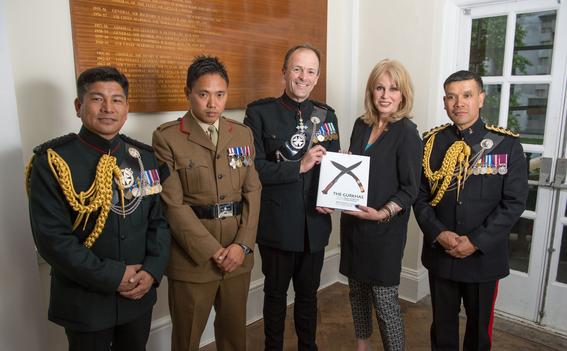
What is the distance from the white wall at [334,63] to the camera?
1.58 metres

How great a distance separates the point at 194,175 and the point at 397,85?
899mm

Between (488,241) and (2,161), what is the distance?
6.02 ft

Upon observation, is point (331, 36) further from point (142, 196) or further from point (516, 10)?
point (142, 196)

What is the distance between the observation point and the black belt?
1.60 metres

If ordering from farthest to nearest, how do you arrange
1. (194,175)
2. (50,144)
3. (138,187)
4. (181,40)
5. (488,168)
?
(181,40) < (488,168) < (194,175) < (138,187) < (50,144)

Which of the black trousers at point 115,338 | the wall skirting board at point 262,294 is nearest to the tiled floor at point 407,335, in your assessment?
the wall skirting board at point 262,294

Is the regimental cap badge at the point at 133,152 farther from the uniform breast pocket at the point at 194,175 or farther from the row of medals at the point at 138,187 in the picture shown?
the uniform breast pocket at the point at 194,175

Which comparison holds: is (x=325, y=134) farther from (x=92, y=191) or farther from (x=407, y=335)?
(x=407, y=335)

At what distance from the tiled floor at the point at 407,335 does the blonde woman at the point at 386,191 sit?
0.61 m

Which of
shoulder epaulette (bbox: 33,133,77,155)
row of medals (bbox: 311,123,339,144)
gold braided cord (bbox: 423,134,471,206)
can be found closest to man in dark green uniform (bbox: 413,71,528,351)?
gold braided cord (bbox: 423,134,471,206)

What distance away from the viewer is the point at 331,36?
9.57 ft

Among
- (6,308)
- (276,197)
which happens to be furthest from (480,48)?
(6,308)

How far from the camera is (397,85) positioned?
173 centimetres

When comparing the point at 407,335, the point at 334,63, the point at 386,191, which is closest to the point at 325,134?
the point at 386,191
